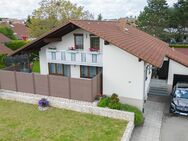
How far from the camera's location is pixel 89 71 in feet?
63.8

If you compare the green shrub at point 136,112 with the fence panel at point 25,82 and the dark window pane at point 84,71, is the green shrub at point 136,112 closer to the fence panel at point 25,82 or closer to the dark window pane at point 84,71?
the dark window pane at point 84,71

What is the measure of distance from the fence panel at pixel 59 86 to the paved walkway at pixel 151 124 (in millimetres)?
6154

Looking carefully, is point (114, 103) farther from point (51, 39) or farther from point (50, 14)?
point (50, 14)

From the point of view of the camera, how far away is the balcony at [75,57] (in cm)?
1795

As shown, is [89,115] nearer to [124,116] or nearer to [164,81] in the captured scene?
[124,116]

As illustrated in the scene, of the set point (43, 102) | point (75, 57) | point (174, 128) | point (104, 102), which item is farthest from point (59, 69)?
point (174, 128)

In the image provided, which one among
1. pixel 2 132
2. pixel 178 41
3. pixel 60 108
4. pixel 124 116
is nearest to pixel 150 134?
pixel 124 116

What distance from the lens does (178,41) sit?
5269 centimetres

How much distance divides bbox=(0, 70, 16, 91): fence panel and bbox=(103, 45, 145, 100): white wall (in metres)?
8.28

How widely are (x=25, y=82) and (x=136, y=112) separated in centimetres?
979

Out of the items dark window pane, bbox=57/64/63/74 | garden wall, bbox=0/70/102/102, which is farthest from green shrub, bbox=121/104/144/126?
dark window pane, bbox=57/64/63/74

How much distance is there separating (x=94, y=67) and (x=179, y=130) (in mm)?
8402

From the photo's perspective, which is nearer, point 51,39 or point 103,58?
point 103,58

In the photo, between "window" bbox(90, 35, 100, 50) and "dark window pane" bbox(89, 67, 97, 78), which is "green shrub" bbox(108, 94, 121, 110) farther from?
"window" bbox(90, 35, 100, 50)
